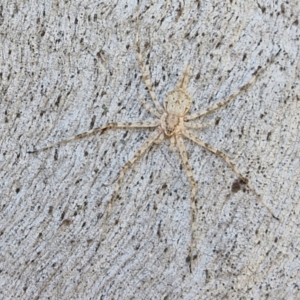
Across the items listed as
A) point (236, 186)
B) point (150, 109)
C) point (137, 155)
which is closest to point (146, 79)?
point (150, 109)

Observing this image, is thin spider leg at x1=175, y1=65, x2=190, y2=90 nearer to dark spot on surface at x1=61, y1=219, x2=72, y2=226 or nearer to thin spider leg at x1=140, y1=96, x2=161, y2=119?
thin spider leg at x1=140, y1=96, x2=161, y2=119

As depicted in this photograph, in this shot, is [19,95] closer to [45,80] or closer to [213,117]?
[45,80]

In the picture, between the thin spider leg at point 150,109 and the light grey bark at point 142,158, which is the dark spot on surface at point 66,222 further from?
the thin spider leg at point 150,109

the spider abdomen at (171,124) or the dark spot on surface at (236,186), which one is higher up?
the spider abdomen at (171,124)

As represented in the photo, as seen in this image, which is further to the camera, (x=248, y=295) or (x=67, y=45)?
(x=67, y=45)

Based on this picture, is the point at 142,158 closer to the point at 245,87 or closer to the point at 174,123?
the point at 174,123

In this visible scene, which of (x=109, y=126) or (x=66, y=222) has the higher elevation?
(x=109, y=126)

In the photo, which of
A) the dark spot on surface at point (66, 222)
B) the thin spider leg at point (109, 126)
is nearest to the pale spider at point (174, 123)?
the thin spider leg at point (109, 126)

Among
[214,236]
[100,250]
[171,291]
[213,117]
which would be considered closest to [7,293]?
[100,250]
